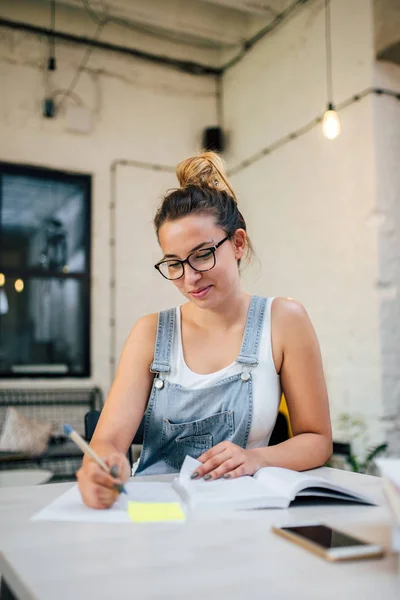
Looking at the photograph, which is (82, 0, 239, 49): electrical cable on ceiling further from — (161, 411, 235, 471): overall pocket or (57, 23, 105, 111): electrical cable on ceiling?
(161, 411, 235, 471): overall pocket

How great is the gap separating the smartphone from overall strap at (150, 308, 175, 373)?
2.56 feet

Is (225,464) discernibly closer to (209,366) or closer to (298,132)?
(209,366)

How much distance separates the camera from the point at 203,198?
1.58 metres

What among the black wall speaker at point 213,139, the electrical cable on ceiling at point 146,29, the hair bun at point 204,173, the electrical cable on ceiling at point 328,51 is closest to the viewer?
the hair bun at point 204,173

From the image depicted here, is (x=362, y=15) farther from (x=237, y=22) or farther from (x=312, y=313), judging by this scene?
(x=312, y=313)

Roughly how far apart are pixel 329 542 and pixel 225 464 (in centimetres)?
42

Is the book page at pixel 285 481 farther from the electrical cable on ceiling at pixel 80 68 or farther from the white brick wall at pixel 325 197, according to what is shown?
the electrical cable on ceiling at pixel 80 68

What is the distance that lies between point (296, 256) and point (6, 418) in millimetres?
2531

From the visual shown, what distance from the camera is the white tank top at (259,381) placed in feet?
5.01

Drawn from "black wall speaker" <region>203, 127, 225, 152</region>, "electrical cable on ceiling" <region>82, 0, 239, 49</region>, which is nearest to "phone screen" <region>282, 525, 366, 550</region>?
"electrical cable on ceiling" <region>82, 0, 239, 49</region>

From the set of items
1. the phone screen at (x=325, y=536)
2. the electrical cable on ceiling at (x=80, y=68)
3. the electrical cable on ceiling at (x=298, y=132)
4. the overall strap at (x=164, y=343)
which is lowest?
the phone screen at (x=325, y=536)

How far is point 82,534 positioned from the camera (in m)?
0.84

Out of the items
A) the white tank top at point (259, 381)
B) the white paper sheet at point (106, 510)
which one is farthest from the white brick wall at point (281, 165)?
the white paper sheet at point (106, 510)

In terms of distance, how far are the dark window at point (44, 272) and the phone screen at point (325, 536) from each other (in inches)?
168
